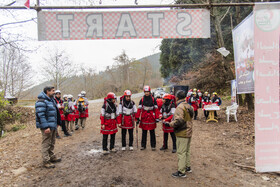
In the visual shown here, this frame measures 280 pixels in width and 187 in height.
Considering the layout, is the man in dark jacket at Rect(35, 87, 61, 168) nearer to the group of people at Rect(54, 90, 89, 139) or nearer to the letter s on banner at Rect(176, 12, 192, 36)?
the group of people at Rect(54, 90, 89, 139)

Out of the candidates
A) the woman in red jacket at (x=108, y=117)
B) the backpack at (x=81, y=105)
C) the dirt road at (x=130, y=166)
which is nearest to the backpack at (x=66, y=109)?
the backpack at (x=81, y=105)

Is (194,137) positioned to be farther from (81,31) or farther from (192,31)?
(81,31)

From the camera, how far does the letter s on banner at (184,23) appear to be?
4.46 m

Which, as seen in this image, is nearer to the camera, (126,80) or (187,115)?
(187,115)

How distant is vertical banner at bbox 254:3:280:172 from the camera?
4117 millimetres

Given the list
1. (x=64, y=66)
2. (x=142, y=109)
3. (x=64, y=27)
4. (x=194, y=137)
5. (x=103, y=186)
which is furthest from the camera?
(x=64, y=66)

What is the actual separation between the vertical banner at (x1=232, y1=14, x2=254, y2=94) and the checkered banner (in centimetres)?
104

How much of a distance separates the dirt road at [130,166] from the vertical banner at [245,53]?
2122 millimetres

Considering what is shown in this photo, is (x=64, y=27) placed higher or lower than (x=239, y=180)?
higher

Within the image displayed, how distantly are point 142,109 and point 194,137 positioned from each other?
343 centimetres

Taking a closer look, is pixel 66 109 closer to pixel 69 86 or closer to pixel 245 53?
pixel 245 53

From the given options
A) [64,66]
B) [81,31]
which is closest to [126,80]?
[64,66]

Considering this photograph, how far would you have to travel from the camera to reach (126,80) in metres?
44.6

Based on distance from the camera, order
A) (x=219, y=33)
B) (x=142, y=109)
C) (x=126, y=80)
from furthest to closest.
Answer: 1. (x=126, y=80)
2. (x=219, y=33)
3. (x=142, y=109)
